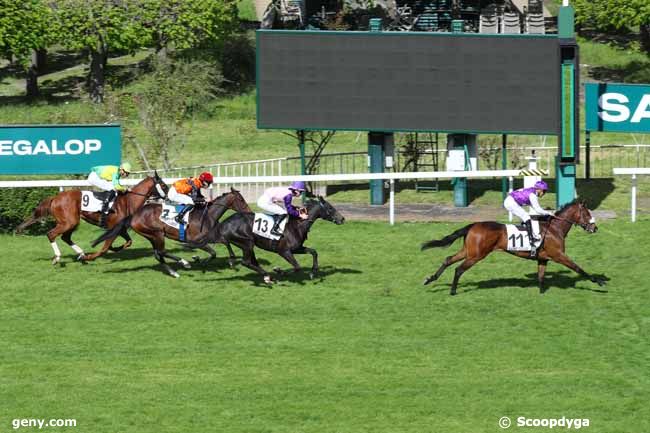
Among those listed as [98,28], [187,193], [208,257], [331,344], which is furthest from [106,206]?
[98,28]

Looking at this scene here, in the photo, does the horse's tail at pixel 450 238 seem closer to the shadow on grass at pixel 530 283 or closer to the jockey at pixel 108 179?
the shadow on grass at pixel 530 283

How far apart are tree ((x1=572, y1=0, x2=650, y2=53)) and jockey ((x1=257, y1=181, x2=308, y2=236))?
23107 mm

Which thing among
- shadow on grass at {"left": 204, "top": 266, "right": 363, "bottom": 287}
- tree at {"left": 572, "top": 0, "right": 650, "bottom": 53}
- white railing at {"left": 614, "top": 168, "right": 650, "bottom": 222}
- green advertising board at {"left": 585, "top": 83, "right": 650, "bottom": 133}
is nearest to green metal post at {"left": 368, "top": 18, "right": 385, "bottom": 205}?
green advertising board at {"left": 585, "top": 83, "right": 650, "bottom": 133}

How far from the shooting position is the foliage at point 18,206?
24.1 m

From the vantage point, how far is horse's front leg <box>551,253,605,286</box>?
19.2 metres

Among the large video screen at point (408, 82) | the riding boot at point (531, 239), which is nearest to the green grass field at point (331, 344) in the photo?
the riding boot at point (531, 239)

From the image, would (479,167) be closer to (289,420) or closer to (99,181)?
(99,181)

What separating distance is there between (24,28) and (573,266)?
25705 mm

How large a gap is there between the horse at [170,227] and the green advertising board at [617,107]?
7.51 metres

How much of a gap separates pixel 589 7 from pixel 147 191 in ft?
77.4

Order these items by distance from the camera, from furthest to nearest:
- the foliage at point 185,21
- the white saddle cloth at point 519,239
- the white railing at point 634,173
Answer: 1. the foliage at point 185,21
2. the white railing at point 634,173
3. the white saddle cloth at point 519,239

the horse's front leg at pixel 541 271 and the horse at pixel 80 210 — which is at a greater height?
the horse at pixel 80 210

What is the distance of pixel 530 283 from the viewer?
20031mm

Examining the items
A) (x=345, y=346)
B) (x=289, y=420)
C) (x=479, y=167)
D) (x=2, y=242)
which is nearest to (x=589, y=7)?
(x=479, y=167)
